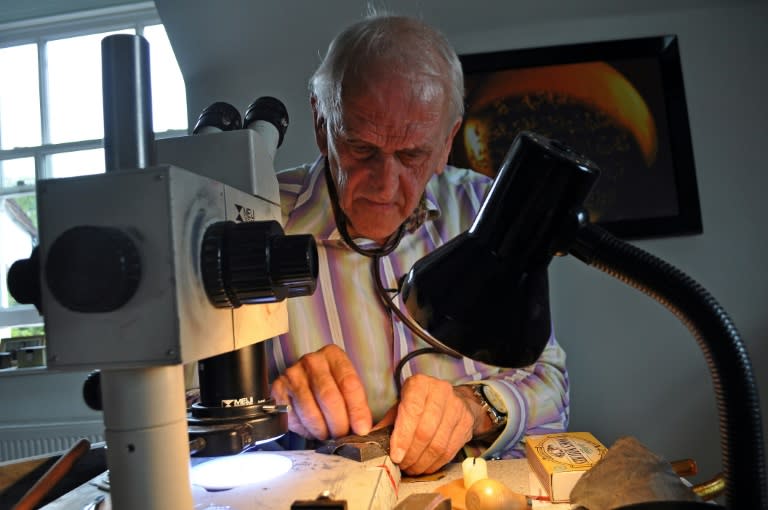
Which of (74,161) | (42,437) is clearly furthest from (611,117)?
(42,437)

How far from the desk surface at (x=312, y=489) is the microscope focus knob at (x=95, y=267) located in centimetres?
31

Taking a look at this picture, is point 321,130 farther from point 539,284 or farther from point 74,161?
point 74,161

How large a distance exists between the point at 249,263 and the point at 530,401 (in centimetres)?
88

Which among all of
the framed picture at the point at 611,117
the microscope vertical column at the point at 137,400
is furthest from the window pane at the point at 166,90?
the microscope vertical column at the point at 137,400

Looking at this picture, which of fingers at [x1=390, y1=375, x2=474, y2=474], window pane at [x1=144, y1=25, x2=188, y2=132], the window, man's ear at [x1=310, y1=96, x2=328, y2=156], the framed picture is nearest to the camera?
fingers at [x1=390, y1=375, x2=474, y2=474]

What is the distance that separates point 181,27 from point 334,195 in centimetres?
133

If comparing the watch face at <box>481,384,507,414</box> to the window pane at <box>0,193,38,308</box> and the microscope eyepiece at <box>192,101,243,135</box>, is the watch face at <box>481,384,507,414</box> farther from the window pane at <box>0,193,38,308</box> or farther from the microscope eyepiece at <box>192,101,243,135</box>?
the window pane at <box>0,193,38,308</box>

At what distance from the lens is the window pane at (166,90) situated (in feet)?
9.89

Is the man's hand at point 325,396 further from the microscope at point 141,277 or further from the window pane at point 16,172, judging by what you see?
the window pane at point 16,172

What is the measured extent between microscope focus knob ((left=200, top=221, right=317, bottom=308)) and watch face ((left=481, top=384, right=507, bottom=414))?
2.33 ft

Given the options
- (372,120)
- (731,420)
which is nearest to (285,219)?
(372,120)

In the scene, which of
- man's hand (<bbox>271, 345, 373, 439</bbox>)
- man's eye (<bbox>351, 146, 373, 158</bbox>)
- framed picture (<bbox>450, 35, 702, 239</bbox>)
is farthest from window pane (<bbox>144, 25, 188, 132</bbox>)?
man's hand (<bbox>271, 345, 373, 439</bbox>)

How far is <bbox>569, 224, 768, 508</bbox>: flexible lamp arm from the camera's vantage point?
1.20 ft

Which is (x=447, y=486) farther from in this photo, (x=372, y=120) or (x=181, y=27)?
(x=181, y=27)
